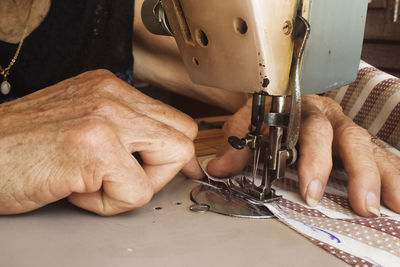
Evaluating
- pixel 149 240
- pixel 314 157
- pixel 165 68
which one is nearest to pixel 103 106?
pixel 149 240

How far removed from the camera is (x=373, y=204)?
683 mm

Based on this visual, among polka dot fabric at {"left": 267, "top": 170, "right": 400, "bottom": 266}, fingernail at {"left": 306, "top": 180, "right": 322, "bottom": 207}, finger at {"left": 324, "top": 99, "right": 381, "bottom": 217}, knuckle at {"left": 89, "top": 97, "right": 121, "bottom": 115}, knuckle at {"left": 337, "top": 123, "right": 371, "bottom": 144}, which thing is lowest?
polka dot fabric at {"left": 267, "top": 170, "right": 400, "bottom": 266}

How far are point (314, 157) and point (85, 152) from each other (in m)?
0.36

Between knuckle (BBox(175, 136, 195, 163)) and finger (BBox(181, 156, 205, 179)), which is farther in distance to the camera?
finger (BBox(181, 156, 205, 179))

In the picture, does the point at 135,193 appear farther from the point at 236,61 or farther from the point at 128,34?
the point at 128,34

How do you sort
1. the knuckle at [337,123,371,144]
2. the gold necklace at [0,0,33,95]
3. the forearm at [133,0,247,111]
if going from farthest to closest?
the forearm at [133,0,247,111] < the gold necklace at [0,0,33,95] < the knuckle at [337,123,371,144]

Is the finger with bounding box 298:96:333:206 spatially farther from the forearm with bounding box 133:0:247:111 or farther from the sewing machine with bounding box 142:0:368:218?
the forearm with bounding box 133:0:247:111

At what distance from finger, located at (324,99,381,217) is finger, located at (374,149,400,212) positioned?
0.02 meters

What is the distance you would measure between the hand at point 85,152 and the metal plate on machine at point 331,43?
22 cm

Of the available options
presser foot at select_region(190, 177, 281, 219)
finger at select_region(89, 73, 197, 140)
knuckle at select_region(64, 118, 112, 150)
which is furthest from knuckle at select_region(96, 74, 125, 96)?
presser foot at select_region(190, 177, 281, 219)

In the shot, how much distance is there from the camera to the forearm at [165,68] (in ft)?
4.05

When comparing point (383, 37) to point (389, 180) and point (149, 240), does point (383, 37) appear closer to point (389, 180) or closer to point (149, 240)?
point (389, 180)

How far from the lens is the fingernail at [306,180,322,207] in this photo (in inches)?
28.3

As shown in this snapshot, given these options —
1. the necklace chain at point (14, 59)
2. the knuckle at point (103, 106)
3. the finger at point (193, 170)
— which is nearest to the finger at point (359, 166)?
the finger at point (193, 170)
